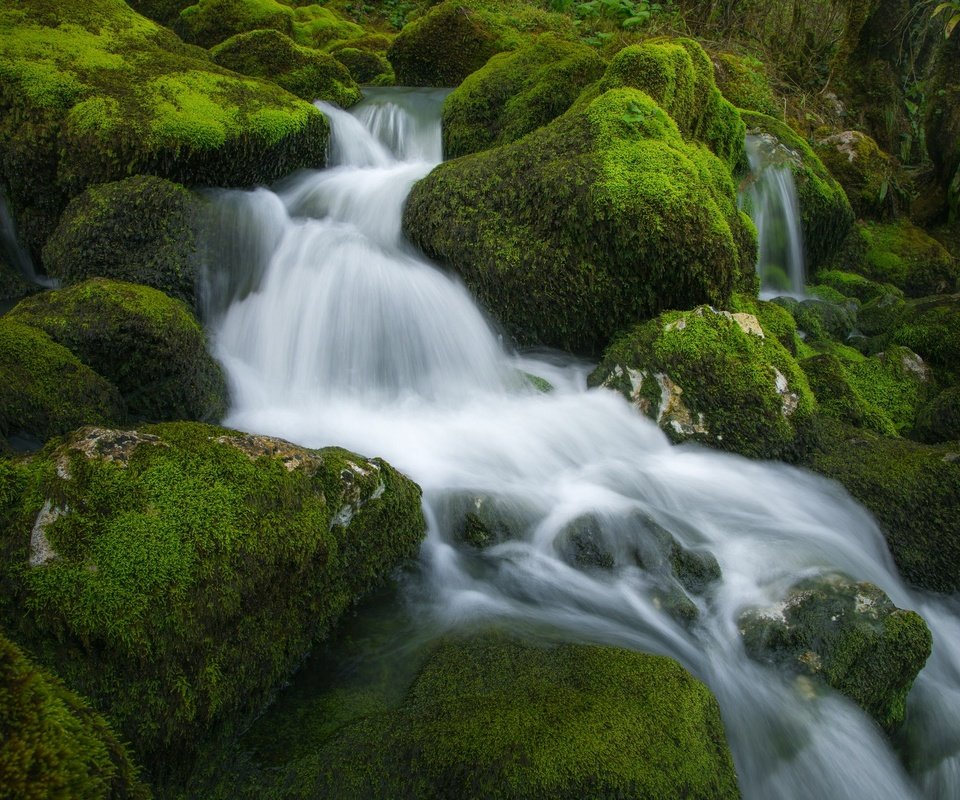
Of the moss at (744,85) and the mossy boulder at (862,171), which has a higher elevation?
the moss at (744,85)

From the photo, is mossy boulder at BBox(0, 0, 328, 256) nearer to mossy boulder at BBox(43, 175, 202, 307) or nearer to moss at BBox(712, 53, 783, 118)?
mossy boulder at BBox(43, 175, 202, 307)

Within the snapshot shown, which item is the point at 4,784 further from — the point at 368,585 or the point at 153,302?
the point at 153,302

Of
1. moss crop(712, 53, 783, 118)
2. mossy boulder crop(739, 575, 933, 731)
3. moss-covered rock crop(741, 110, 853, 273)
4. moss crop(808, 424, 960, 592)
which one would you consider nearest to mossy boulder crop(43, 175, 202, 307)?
mossy boulder crop(739, 575, 933, 731)

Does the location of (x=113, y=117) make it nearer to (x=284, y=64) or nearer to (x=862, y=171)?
(x=284, y=64)

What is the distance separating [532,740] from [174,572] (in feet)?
4.57

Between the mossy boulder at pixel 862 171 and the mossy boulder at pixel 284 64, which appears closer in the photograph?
the mossy boulder at pixel 284 64

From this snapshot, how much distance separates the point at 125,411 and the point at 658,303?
4042mm

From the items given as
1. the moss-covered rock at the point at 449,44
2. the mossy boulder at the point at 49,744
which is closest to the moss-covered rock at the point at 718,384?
the mossy boulder at the point at 49,744

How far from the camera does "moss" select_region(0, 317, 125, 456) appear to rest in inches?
134

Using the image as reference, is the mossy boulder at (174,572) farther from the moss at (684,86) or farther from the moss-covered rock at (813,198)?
the moss-covered rock at (813,198)

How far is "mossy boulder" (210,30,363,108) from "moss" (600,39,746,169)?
4.43 meters

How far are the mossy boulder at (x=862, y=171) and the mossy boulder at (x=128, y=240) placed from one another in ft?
31.9

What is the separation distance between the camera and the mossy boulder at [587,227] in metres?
5.50

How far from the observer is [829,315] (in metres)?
7.67
